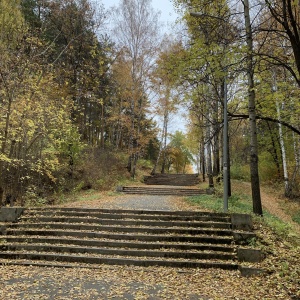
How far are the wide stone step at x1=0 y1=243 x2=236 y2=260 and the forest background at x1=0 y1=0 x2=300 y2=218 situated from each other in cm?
309

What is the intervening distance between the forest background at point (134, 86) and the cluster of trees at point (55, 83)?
7 cm

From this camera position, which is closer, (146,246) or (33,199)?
(146,246)

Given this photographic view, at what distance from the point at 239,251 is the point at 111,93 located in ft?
71.0

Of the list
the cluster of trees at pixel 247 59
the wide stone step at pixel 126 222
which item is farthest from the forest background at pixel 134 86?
the wide stone step at pixel 126 222

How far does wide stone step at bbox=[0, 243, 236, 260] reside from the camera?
280 inches

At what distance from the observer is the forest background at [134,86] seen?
25.9 feet

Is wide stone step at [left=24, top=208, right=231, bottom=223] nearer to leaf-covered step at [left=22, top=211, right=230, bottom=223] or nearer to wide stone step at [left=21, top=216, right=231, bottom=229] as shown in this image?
leaf-covered step at [left=22, top=211, right=230, bottom=223]

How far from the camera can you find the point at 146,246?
7.63m

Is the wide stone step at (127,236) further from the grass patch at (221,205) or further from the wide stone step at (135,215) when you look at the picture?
the grass patch at (221,205)

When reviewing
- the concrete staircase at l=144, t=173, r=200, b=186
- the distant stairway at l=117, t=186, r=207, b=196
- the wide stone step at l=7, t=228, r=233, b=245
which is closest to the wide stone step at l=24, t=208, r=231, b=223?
the wide stone step at l=7, t=228, r=233, b=245

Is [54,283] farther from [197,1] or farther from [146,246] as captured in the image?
[197,1]

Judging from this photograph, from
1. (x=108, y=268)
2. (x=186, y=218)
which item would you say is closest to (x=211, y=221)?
(x=186, y=218)

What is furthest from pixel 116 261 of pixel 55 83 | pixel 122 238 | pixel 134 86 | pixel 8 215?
pixel 134 86

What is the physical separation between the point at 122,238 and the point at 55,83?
29.4 ft
